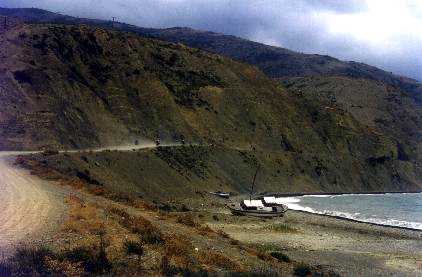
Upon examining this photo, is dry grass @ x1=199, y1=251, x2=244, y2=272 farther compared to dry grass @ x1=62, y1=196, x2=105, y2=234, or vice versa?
dry grass @ x1=62, y1=196, x2=105, y2=234

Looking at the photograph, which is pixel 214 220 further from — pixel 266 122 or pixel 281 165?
pixel 266 122

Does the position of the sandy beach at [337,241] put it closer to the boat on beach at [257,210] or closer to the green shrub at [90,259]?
the boat on beach at [257,210]

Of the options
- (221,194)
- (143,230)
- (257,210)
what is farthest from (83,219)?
(221,194)

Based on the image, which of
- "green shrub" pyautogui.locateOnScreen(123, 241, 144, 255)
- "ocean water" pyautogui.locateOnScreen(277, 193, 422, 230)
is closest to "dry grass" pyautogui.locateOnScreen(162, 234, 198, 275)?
"green shrub" pyautogui.locateOnScreen(123, 241, 144, 255)

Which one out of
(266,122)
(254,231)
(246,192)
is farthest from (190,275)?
(266,122)

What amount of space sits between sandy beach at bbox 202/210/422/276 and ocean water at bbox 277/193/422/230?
6660mm

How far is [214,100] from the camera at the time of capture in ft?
294

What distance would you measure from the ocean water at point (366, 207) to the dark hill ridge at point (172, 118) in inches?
196

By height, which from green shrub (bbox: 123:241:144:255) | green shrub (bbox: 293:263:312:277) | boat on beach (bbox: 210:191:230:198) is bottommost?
boat on beach (bbox: 210:191:230:198)

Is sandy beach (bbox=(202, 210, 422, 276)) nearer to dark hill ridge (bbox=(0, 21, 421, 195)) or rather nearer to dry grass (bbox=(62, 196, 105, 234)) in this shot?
dry grass (bbox=(62, 196, 105, 234))

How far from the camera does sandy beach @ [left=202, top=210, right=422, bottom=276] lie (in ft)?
108

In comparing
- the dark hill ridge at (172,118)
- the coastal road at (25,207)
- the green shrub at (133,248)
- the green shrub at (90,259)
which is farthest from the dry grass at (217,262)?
the dark hill ridge at (172,118)

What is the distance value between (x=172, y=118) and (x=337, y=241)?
1636 inches

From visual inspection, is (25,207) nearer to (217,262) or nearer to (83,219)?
(83,219)
